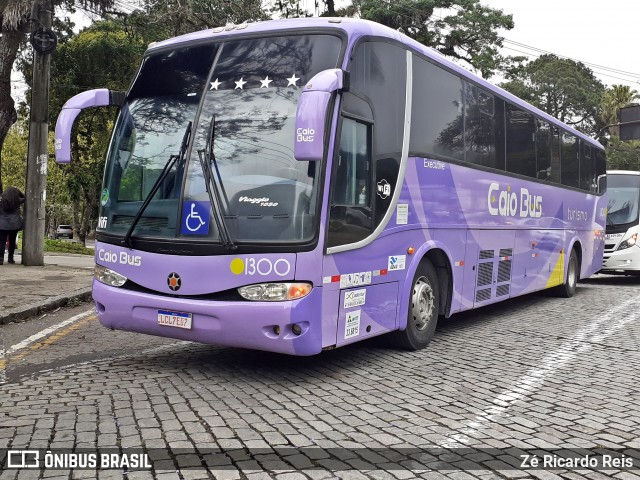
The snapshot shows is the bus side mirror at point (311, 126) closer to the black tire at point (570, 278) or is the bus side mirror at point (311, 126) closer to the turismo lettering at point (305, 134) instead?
the turismo lettering at point (305, 134)

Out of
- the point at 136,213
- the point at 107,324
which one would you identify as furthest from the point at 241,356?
the point at 136,213

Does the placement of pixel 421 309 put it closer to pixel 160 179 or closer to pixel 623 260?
pixel 160 179

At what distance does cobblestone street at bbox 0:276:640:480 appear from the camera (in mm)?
4039

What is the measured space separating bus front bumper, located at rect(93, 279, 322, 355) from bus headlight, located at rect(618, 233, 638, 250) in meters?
13.4

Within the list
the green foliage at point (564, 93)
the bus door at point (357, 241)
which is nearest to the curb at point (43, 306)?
the bus door at point (357, 241)

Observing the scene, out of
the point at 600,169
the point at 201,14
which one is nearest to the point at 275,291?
the point at 600,169

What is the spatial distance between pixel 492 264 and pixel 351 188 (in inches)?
156

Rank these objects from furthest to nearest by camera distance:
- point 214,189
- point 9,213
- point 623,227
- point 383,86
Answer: point 623,227, point 9,213, point 383,86, point 214,189

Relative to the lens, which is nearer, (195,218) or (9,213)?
(195,218)

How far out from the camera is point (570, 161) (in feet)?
43.2

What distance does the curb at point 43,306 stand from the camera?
898 centimetres

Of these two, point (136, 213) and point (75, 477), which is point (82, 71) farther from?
point (75, 477)

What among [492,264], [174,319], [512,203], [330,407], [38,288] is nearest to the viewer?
[330,407]

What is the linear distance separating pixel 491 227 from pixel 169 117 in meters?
4.93
